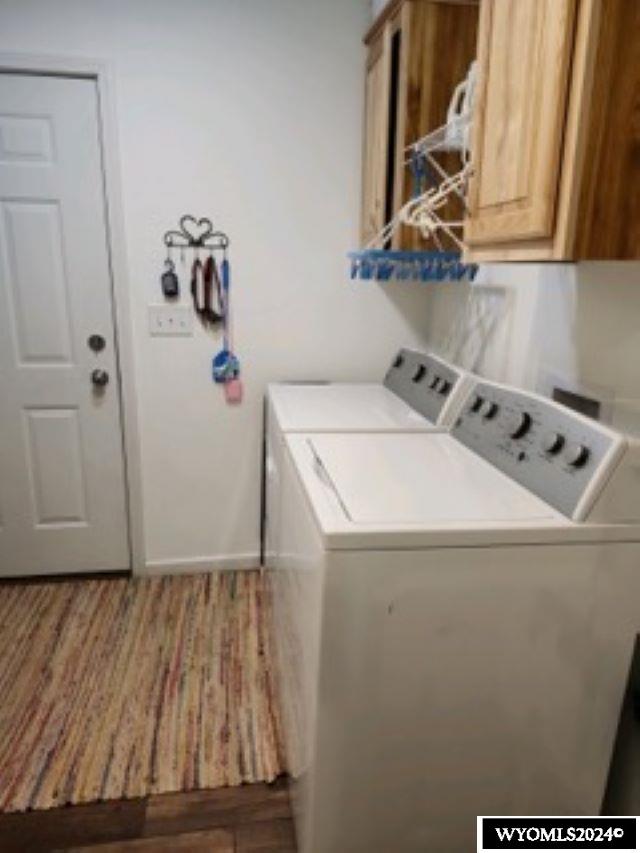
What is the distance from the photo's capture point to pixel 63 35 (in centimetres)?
216

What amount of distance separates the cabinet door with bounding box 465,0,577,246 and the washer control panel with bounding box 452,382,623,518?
1.25ft

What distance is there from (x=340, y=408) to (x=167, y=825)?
1326 mm

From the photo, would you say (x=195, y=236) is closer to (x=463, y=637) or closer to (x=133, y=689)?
(x=133, y=689)

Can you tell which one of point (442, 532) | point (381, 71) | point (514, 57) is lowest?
point (442, 532)

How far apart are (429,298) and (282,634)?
1586 mm

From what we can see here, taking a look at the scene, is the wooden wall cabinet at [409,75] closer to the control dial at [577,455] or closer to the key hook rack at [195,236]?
the key hook rack at [195,236]

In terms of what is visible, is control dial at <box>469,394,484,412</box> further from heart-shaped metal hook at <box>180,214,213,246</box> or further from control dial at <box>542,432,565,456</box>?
heart-shaped metal hook at <box>180,214,213,246</box>

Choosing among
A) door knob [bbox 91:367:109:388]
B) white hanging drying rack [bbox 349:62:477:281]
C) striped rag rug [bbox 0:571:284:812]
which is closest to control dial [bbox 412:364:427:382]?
white hanging drying rack [bbox 349:62:477:281]

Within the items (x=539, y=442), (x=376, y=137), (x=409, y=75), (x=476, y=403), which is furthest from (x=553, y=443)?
(x=376, y=137)

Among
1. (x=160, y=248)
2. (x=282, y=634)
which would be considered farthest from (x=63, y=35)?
(x=282, y=634)

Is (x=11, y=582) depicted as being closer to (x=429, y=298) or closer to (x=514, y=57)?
(x=429, y=298)

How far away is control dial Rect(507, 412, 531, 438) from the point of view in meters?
1.37

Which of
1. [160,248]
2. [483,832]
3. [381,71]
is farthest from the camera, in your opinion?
[160,248]

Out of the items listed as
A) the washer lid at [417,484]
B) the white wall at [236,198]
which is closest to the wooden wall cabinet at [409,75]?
the white wall at [236,198]
